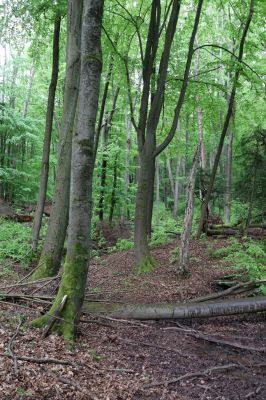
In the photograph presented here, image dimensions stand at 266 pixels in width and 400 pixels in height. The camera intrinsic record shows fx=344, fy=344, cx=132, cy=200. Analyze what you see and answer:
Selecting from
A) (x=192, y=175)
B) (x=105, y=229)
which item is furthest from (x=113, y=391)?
(x=105, y=229)

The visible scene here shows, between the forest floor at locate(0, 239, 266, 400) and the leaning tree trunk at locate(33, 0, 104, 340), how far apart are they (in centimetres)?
49

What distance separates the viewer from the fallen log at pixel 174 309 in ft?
21.4

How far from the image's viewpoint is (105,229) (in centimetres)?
1688

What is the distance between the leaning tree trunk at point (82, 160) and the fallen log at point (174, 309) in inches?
49.9

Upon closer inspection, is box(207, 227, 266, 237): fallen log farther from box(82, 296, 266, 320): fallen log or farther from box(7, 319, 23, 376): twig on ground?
box(7, 319, 23, 376): twig on ground

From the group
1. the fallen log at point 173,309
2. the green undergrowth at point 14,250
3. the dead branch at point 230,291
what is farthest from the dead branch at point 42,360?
the green undergrowth at point 14,250

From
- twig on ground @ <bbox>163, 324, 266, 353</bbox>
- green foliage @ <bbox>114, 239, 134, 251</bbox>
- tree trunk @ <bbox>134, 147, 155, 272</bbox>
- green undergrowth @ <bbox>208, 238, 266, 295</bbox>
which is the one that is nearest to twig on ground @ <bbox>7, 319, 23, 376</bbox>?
twig on ground @ <bbox>163, 324, 266, 353</bbox>

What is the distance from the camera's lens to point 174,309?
6.66m

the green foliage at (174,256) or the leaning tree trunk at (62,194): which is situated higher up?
the leaning tree trunk at (62,194)

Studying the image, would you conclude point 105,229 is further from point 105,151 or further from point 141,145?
point 141,145

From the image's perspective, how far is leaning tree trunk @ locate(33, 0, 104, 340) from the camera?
5165 millimetres

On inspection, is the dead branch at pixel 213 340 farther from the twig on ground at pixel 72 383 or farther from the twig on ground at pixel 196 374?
the twig on ground at pixel 72 383

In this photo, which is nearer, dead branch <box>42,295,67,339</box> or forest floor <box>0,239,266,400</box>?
forest floor <box>0,239,266,400</box>

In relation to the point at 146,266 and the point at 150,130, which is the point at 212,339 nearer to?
the point at 146,266
